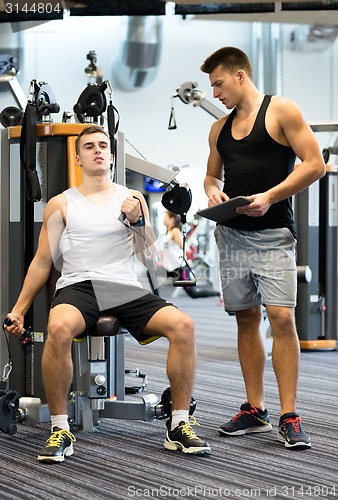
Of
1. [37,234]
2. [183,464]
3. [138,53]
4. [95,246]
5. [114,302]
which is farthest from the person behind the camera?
[138,53]

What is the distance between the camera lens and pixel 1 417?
2.95 meters

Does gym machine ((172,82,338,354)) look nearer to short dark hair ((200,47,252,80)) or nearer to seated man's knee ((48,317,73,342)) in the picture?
short dark hair ((200,47,252,80))

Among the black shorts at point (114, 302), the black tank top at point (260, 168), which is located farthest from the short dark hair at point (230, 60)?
the black shorts at point (114, 302)

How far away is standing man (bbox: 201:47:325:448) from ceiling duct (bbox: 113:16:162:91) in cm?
678

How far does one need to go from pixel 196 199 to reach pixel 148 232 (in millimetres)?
9600

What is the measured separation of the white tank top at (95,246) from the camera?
9.74 ft

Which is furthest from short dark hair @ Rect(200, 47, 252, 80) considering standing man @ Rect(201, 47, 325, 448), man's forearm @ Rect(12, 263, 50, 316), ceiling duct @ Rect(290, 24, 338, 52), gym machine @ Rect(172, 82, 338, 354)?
ceiling duct @ Rect(290, 24, 338, 52)

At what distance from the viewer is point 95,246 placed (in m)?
3.00

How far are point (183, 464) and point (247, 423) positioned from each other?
53 cm

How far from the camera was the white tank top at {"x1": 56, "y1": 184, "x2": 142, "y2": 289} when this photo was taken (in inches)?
117

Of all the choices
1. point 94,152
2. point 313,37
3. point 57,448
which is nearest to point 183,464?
point 57,448

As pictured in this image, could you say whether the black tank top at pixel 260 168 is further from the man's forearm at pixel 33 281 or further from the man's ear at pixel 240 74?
the man's forearm at pixel 33 281

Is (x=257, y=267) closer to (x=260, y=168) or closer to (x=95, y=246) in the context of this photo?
(x=260, y=168)

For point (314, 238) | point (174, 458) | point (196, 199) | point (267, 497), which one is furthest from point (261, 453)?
point (196, 199)
